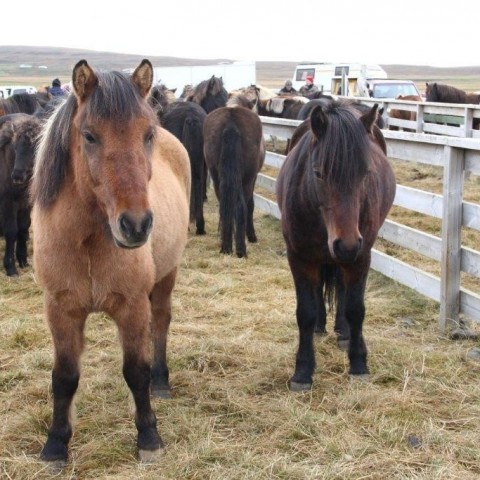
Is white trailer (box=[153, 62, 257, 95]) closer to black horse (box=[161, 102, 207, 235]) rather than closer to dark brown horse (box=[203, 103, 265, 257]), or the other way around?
black horse (box=[161, 102, 207, 235])

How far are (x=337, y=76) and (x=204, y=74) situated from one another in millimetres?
8007

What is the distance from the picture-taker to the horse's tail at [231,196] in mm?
8133

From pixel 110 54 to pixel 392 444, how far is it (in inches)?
5962

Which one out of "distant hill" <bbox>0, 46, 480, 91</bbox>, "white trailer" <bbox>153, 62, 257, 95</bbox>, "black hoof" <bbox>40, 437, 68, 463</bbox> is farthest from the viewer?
"distant hill" <bbox>0, 46, 480, 91</bbox>

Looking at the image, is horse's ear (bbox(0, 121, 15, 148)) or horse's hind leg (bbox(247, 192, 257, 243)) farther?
horse's hind leg (bbox(247, 192, 257, 243))

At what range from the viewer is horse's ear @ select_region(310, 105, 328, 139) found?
3.80m

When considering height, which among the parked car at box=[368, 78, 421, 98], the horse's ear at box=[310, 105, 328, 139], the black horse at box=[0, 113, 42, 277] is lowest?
the black horse at box=[0, 113, 42, 277]

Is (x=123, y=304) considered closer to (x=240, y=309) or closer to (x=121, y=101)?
(x=121, y=101)

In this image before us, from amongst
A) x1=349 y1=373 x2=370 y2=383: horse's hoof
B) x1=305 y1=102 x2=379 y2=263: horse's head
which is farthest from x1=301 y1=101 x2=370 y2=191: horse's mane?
x1=349 y1=373 x2=370 y2=383: horse's hoof

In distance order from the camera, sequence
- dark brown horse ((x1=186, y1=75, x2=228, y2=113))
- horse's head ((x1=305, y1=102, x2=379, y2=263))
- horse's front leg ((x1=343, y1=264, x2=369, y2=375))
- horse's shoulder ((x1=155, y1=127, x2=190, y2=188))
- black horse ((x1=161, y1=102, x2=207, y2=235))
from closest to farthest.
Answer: horse's head ((x1=305, y1=102, x2=379, y2=263)) < horse's front leg ((x1=343, y1=264, x2=369, y2=375)) < horse's shoulder ((x1=155, y1=127, x2=190, y2=188)) < black horse ((x1=161, y1=102, x2=207, y2=235)) < dark brown horse ((x1=186, y1=75, x2=228, y2=113))

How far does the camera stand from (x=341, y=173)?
369 centimetres

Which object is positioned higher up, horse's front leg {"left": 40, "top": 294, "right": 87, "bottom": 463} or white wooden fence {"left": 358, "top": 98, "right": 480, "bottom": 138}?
white wooden fence {"left": 358, "top": 98, "right": 480, "bottom": 138}

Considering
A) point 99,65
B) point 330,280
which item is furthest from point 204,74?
point 99,65

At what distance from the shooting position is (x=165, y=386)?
425 centimetres
